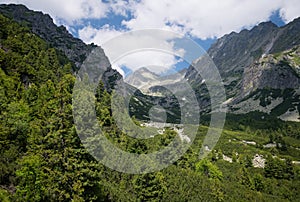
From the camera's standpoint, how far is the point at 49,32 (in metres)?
175

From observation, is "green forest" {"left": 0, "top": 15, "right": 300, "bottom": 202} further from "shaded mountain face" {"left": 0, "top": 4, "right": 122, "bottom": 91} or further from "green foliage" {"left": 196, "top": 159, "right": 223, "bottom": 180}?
"shaded mountain face" {"left": 0, "top": 4, "right": 122, "bottom": 91}

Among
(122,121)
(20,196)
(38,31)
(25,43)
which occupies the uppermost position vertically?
(38,31)

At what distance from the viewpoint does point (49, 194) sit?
2152cm

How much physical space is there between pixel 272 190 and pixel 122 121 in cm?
4213

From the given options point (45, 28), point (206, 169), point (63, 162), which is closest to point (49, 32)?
point (45, 28)

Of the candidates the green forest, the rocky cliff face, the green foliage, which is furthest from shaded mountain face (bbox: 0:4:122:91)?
the green foliage

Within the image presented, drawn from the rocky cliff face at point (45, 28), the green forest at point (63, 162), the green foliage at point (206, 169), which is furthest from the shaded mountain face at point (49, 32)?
the green foliage at point (206, 169)

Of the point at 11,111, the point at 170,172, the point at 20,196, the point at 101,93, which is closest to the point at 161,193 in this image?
the point at 170,172

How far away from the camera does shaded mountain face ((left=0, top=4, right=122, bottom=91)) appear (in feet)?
503

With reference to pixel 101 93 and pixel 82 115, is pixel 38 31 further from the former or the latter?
pixel 82 115

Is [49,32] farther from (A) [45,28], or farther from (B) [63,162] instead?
(B) [63,162]

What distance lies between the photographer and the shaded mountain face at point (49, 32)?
15325 cm

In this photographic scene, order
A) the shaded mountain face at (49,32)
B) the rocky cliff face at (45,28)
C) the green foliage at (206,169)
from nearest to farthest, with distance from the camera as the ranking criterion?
the green foliage at (206,169) → the shaded mountain face at (49,32) → the rocky cliff face at (45,28)

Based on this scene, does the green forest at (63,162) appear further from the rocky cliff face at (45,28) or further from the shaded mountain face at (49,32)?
the rocky cliff face at (45,28)
